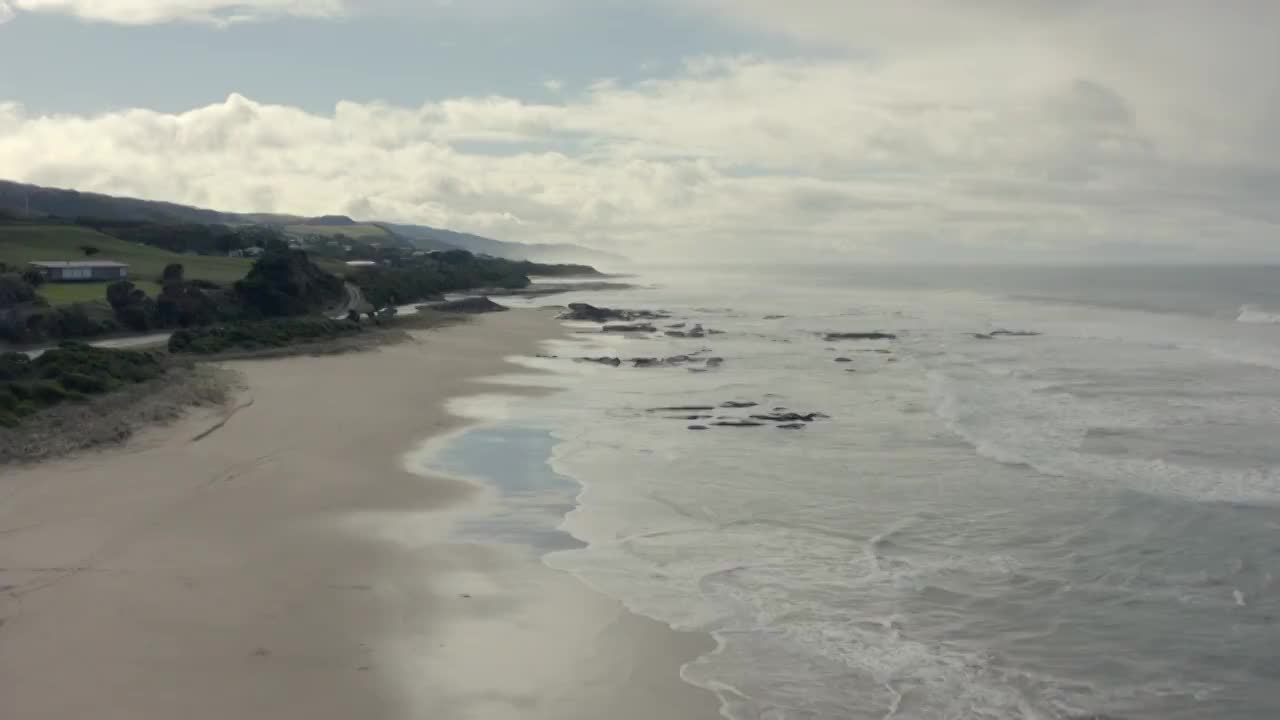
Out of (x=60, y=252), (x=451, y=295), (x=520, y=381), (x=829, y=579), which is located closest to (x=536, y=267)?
(x=451, y=295)

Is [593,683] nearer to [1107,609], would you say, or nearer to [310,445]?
[1107,609]

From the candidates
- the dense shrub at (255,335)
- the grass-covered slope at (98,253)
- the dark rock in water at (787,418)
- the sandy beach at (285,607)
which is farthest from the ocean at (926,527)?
the grass-covered slope at (98,253)

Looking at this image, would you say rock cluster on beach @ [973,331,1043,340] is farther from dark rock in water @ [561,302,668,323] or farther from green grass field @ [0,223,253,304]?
green grass field @ [0,223,253,304]

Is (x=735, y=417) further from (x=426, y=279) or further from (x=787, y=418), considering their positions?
(x=426, y=279)

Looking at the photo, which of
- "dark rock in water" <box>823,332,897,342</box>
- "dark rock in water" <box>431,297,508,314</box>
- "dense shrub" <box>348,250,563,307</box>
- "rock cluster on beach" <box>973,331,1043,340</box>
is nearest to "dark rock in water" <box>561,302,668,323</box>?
"dark rock in water" <box>431,297,508,314</box>

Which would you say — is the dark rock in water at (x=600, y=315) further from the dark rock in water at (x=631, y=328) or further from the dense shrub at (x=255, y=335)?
the dense shrub at (x=255, y=335)
